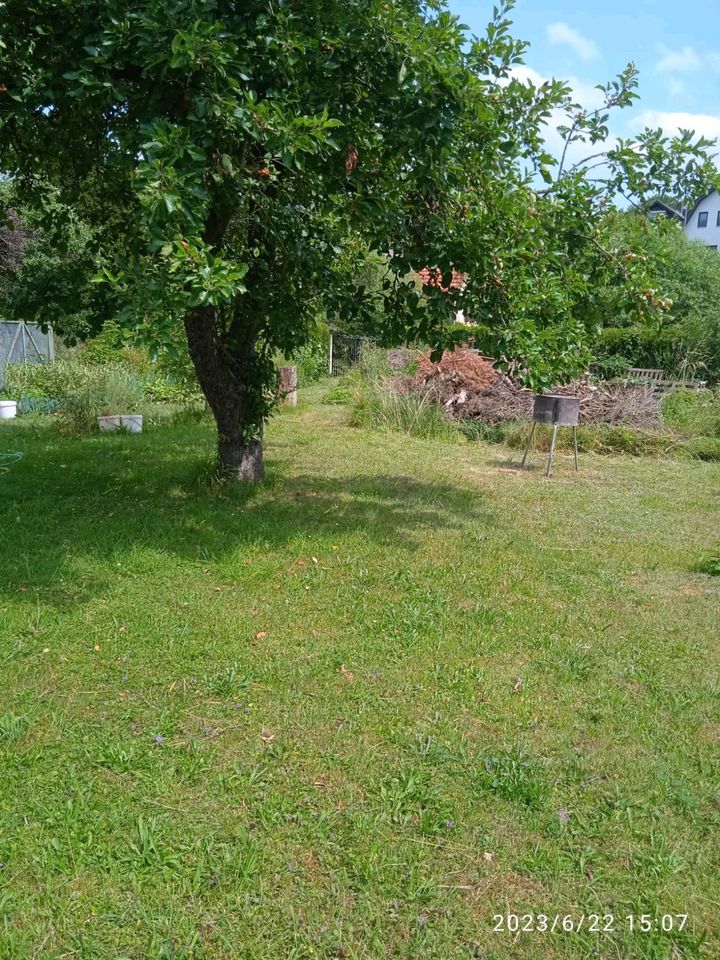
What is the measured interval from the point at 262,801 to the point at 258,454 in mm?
4705

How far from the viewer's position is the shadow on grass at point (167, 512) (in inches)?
197

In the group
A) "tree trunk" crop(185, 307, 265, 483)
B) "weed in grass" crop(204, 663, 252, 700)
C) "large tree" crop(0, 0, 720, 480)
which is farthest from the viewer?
"tree trunk" crop(185, 307, 265, 483)

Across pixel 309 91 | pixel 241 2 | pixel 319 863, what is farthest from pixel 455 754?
pixel 241 2

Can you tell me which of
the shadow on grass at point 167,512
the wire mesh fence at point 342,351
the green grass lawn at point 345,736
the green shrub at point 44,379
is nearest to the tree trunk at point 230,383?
the shadow on grass at point 167,512

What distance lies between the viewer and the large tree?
4.03 meters

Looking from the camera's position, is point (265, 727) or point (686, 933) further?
point (265, 727)

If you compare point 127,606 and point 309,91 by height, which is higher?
point 309,91

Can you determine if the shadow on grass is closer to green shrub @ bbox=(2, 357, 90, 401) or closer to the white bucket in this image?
the white bucket

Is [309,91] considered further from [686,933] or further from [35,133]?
[686,933]

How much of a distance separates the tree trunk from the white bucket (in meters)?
4.69

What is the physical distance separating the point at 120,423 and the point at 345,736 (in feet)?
29.5

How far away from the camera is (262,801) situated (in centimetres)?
273

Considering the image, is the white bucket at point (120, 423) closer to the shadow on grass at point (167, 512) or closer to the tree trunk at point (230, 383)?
the shadow on grass at point (167, 512)

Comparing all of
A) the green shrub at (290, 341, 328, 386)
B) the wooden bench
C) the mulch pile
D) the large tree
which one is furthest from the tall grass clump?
the green shrub at (290, 341, 328, 386)
